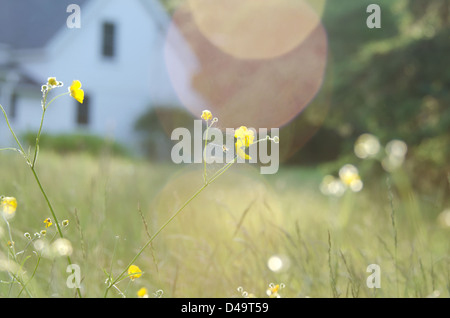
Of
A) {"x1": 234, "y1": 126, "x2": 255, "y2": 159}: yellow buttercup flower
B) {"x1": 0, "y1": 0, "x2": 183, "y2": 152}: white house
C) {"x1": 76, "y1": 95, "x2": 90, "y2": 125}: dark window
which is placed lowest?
{"x1": 234, "y1": 126, "x2": 255, "y2": 159}: yellow buttercup flower

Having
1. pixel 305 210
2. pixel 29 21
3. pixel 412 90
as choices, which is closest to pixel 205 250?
pixel 305 210

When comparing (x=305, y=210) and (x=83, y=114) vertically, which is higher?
(x=83, y=114)

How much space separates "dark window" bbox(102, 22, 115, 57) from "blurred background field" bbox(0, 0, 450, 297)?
8.88 m

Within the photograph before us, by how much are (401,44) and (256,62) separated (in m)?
6.99

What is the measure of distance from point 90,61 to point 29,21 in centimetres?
282

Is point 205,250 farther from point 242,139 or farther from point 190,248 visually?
point 242,139

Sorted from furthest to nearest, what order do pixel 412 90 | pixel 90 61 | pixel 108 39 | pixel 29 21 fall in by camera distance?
pixel 108 39, pixel 29 21, pixel 90 61, pixel 412 90

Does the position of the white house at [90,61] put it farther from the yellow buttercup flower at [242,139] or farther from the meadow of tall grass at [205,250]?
the yellow buttercup flower at [242,139]

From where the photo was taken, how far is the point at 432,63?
249 inches

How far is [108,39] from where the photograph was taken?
1919cm

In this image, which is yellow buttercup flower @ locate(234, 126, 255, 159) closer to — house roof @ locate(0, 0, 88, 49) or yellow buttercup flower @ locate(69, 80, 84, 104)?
yellow buttercup flower @ locate(69, 80, 84, 104)

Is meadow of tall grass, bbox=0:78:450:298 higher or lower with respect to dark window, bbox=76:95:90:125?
lower

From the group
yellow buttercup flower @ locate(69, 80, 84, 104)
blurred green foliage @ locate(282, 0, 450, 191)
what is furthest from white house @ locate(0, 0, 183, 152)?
yellow buttercup flower @ locate(69, 80, 84, 104)

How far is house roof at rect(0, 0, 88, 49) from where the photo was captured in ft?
61.2
